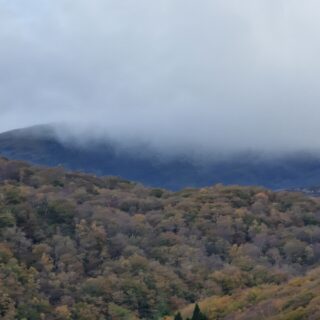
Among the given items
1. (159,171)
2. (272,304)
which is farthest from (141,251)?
(159,171)

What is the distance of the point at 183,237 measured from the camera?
55.1m

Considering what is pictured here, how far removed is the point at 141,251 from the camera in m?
51.6

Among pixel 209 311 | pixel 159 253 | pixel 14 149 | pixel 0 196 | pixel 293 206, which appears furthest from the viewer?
pixel 14 149

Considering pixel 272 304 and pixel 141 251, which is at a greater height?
pixel 141 251

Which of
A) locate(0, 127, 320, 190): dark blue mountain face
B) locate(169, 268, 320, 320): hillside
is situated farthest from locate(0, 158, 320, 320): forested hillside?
locate(0, 127, 320, 190): dark blue mountain face

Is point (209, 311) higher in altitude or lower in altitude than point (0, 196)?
lower

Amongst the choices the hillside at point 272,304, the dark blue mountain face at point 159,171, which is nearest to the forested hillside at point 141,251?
the hillside at point 272,304

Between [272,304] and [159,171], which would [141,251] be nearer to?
[272,304]

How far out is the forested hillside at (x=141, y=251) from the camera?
4372cm

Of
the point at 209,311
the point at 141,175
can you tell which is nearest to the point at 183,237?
the point at 209,311

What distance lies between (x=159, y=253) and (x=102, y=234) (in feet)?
11.6

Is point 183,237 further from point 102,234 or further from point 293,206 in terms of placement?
point 293,206

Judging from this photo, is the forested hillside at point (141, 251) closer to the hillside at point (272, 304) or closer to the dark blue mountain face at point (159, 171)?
the hillside at point (272, 304)

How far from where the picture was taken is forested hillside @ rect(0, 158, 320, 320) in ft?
143
